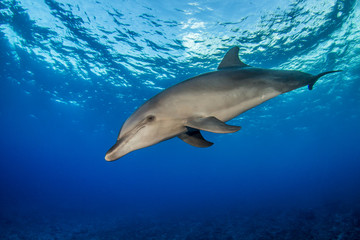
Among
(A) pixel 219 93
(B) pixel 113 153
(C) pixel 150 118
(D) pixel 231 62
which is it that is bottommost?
(B) pixel 113 153

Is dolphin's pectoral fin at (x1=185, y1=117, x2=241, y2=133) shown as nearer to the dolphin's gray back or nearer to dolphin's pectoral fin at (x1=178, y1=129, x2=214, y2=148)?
the dolphin's gray back

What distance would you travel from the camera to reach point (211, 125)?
219 cm

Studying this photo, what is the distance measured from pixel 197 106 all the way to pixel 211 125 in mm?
389

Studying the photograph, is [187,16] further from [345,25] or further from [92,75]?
[92,75]

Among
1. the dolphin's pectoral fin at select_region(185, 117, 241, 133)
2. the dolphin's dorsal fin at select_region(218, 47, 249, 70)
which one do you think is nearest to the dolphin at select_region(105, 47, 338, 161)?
the dolphin's pectoral fin at select_region(185, 117, 241, 133)

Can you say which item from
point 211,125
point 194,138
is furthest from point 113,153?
point 194,138

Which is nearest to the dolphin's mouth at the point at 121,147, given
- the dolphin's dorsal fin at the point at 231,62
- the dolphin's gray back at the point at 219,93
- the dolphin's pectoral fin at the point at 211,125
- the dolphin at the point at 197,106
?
the dolphin at the point at 197,106

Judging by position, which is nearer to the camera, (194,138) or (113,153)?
(113,153)

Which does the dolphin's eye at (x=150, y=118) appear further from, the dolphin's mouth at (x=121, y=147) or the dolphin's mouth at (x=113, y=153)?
the dolphin's mouth at (x=113, y=153)

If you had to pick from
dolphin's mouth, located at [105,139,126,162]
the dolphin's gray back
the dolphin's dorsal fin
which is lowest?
dolphin's mouth, located at [105,139,126,162]

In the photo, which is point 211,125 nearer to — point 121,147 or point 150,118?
point 150,118

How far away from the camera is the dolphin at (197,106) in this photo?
84.8 inches

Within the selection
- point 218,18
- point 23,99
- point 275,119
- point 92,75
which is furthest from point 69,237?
point 275,119

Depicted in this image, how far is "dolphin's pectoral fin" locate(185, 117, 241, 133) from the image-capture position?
6.86 ft
